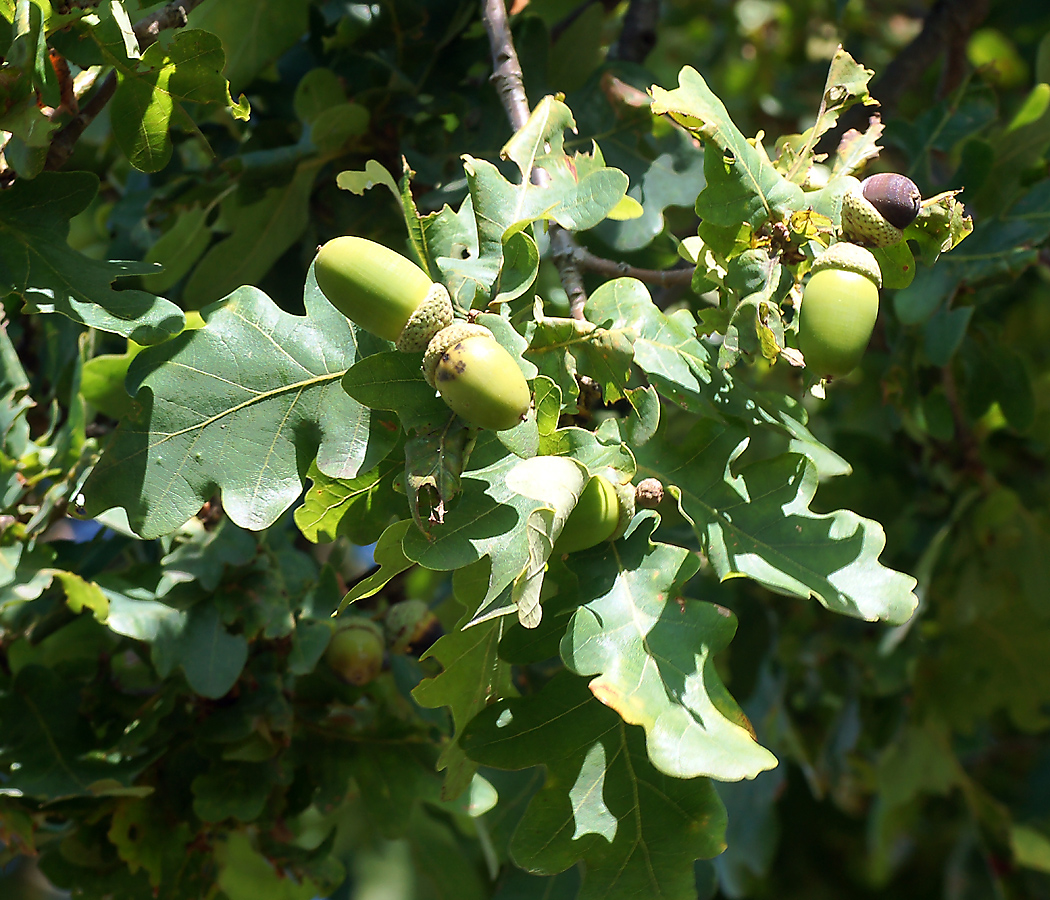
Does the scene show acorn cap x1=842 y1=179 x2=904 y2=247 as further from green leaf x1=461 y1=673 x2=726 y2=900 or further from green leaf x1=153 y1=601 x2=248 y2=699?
green leaf x1=153 y1=601 x2=248 y2=699

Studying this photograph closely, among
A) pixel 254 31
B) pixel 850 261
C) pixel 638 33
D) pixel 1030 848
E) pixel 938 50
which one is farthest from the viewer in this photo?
pixel 1030 848

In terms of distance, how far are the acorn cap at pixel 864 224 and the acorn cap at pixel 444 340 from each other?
1.25 ft

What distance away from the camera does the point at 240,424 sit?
3.31ft

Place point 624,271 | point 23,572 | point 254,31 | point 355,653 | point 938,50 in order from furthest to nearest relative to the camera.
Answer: point 938,50 < point 254,31 < point 355,653 < point 23,572 < point 624,271

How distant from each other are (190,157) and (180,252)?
485mm

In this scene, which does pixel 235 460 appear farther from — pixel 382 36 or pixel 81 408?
pixel 382 36

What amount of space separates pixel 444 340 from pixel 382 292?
7 centimetres

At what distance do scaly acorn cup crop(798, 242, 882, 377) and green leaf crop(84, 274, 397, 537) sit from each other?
411 millimetres

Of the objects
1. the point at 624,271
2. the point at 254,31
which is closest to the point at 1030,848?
the point at 624,271

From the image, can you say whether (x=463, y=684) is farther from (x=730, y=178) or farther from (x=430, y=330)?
(x=730, y=178)

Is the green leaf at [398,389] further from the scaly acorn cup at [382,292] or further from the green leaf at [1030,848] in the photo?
the green leaf at [1030,848]

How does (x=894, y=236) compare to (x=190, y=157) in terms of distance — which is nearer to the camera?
(x=894, y=236)

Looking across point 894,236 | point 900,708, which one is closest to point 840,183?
point 894,236

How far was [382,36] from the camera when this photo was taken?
67.2 inches
